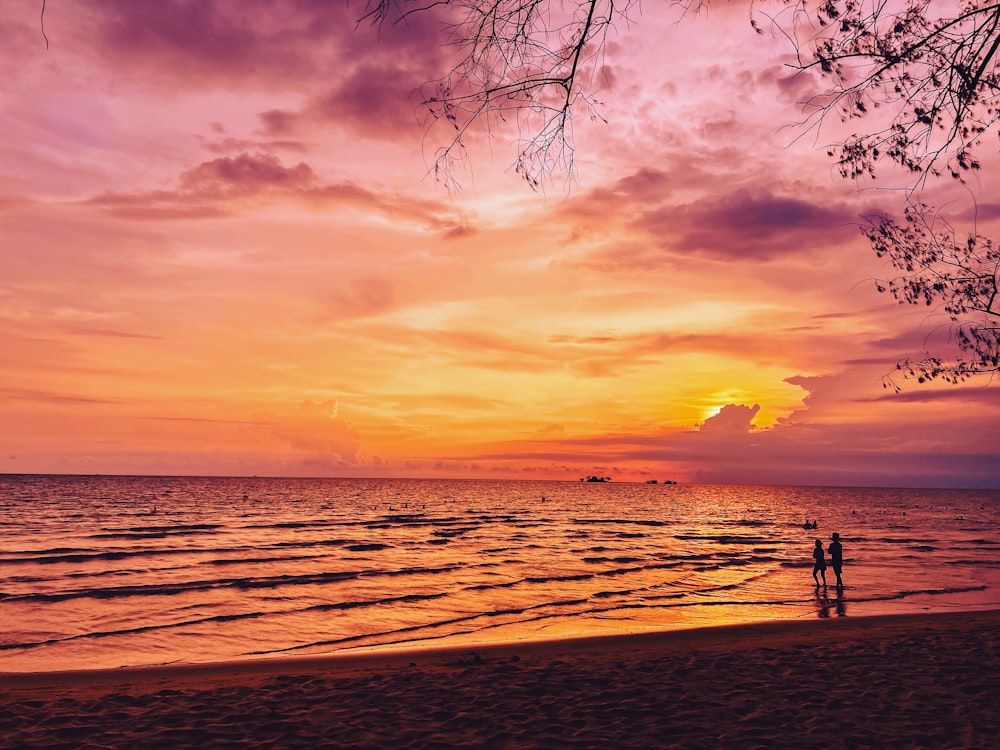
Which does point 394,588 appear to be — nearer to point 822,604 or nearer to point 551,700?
point 822,604

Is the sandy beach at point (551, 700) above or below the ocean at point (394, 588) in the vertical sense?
above

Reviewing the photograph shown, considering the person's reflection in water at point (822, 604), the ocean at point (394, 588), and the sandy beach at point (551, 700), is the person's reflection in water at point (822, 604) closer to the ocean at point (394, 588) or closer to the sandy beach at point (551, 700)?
the ocean at point (394, 588)

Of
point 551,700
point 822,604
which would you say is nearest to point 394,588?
point 822,604

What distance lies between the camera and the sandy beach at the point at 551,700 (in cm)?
966

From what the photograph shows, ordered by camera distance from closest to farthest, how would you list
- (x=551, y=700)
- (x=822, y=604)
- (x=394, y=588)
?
(x=551, y=700), (x=822, y=604), (x=394, y=588)

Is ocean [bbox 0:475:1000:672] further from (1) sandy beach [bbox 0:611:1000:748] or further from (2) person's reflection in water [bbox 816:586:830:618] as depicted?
(1) sandy beach [bbox 0:611:1000:748]

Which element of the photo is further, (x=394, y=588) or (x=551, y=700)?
(x=394, y=588)

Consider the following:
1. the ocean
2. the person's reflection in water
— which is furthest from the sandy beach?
the person's reflection in water

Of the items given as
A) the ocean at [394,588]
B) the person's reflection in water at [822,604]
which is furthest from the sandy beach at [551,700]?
the person's reflection in water at [822,604]

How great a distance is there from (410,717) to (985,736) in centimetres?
830

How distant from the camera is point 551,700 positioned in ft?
37.9

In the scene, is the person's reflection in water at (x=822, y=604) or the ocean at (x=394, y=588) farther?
the person's reflection in water at (x=822, y=604)

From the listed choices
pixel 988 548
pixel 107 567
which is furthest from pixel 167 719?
pixel 988 548

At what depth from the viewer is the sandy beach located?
9.66 m
